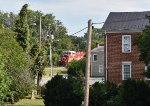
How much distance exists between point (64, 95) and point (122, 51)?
19.5 meters

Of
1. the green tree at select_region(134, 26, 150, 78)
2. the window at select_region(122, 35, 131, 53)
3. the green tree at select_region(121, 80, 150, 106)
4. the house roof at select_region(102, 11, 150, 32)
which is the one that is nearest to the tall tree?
the house roof at select_region(102, 11, 150, 32)

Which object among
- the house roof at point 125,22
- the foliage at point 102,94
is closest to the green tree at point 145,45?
the foliage at point 102,94

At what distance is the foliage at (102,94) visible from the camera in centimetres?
3272

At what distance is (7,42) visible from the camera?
136 ft

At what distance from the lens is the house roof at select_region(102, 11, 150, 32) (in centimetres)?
5397

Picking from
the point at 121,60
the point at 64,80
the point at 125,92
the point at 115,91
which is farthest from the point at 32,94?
the point at 125,92

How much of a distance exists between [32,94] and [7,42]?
Answer: 1190 centimetres

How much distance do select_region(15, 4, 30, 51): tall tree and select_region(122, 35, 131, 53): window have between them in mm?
9755

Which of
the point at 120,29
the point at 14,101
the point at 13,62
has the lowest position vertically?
the point at 14,101

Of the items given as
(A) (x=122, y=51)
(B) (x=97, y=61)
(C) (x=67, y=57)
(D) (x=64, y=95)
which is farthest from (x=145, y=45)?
(C) (x=67, y=57)

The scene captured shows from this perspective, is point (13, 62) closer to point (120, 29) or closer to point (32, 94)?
point (32, 94)

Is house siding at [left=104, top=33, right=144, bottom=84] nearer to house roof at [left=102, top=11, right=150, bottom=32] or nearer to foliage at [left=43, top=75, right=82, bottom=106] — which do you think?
house roof at [left=102, top=11, right=150, bottom=32]

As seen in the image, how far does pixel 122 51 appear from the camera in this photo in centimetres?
5412

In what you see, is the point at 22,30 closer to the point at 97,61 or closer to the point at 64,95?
the point at 64,95
